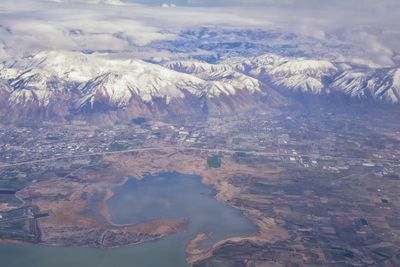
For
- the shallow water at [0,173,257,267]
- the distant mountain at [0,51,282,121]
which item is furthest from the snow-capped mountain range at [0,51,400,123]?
the shallow water at [0,173,257,267]

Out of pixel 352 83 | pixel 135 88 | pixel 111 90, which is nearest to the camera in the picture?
pixel 111 90

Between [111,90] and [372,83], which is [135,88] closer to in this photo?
[111,90]

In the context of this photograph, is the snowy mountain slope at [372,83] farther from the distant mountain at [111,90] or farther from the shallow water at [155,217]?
the shallow water at [155,217]

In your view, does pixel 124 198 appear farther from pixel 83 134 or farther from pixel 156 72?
pixel 156 72

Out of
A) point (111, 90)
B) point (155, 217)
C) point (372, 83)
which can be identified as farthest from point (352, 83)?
point (155, 217)

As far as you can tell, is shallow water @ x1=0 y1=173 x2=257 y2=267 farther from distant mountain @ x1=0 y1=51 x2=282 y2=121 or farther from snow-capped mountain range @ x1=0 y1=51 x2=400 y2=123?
snow-capped mountain range @ x1=0 y1=51 x2=400 y2=123

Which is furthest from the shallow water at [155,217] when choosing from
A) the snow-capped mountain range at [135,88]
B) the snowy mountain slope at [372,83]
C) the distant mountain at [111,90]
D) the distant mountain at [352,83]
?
the snowy mountain slope at [372,83]

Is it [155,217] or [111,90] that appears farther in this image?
[111,90]
